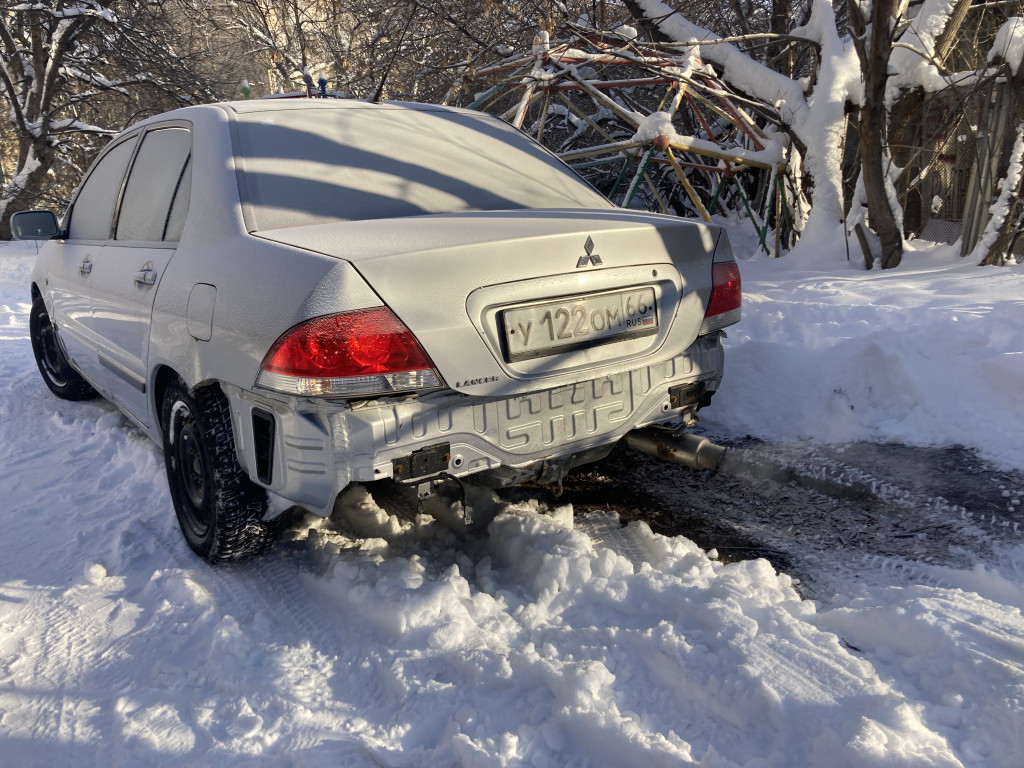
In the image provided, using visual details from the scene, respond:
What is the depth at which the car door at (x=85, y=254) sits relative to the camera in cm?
404

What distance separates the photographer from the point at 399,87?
12711mm

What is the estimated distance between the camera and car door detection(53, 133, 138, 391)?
4035 mm

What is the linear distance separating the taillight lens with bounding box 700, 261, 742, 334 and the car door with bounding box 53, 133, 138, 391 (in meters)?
2.78

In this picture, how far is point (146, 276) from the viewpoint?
3.22 metres

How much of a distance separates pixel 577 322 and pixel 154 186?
205 cm

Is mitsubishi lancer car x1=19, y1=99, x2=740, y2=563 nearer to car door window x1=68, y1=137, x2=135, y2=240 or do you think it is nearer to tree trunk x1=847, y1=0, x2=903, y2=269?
car door window x1=68, y1=137, x2=135, y2=240

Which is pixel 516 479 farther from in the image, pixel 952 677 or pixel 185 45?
pixel 185 45

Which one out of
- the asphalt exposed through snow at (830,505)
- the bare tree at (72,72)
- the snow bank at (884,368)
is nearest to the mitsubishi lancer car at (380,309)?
the asphalt exposed through snow at (830,505)

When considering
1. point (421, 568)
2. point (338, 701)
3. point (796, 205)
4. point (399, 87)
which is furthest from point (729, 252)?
point (399, 87)

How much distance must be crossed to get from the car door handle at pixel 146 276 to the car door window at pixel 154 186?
0.13 m

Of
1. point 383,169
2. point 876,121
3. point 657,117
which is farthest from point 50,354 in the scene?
point 876,121

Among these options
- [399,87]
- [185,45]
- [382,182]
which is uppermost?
[185,45]

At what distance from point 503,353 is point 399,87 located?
11315mm

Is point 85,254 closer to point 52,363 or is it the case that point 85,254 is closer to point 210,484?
point 52,363
